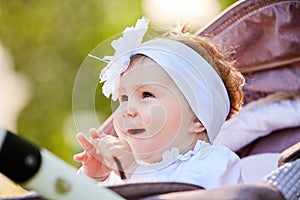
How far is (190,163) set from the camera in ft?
4.85

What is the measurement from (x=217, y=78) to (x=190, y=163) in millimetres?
178

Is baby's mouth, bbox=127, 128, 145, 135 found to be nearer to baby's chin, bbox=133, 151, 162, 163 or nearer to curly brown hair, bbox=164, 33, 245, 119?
baby's chin, bbox=133, 151, 162, 163

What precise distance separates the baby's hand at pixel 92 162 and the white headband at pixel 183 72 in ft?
0.30

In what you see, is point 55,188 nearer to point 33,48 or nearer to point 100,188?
point 100,188

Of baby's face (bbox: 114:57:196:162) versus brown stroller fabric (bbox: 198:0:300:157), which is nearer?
baby's face (bbox: 114:57:196:162)

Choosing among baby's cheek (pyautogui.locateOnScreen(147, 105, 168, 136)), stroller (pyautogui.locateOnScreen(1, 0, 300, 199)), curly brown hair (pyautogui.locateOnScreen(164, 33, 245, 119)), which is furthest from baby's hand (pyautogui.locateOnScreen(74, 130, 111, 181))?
stroller (pyautogui.locateOnScreen(1, 0, 300, 199))

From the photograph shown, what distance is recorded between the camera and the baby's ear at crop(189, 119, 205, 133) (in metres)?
1.54

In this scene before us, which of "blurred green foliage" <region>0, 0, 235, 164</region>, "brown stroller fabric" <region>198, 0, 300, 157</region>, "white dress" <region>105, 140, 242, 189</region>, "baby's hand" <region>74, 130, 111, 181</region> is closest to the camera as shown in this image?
"white dress" <region>105, 140, 242, 189</region>

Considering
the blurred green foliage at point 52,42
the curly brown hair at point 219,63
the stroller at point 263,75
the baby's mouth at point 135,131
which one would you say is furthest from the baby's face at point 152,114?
the blurred green foliage at point 52,42

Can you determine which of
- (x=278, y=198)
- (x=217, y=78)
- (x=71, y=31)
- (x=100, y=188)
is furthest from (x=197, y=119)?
(x=71, y=31)

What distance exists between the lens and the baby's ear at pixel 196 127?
1537mm

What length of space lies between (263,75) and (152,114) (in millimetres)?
654

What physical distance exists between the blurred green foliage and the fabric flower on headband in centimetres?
440

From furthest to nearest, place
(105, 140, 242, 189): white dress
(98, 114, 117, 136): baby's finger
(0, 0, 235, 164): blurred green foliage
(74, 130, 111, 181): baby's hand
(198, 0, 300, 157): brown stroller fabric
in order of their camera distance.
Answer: (0, 0, 235, 164): blurred green foliage → (198, 0, 300, 157): brown stroller fabric → (98, 114, 117, 136): baby's finger → (74, 130, 111, 181): baby's hand → (105, 140, 242, 189): white dress
